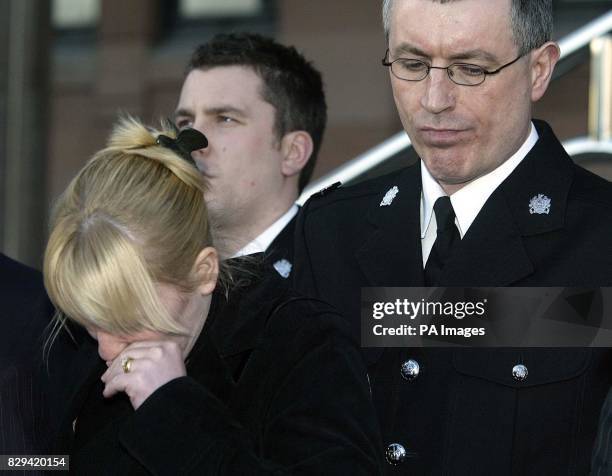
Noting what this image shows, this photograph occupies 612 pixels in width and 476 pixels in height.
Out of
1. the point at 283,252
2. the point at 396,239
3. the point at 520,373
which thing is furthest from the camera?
the point at 283,252

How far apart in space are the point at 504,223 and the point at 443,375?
299mm

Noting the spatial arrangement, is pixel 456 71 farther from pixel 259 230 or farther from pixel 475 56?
pixel 259 230

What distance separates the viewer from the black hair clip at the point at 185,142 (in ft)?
7.06

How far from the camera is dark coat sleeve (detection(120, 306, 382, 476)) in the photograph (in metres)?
1.90

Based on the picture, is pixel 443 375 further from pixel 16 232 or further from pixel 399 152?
pixel 16 232

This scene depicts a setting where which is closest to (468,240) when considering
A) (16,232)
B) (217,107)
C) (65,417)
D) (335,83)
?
(65,417)

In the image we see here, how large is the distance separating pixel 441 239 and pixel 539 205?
0.19 m

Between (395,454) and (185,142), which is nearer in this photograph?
(185,142)

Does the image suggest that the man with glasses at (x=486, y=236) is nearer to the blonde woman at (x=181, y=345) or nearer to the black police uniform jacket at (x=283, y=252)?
the blonde woman at (x=181, y=345)

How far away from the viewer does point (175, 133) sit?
2.22 meters

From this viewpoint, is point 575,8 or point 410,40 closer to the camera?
point 410,40

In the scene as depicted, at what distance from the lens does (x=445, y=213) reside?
8.00ft

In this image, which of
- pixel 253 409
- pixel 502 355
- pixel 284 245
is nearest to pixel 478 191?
pixel 502 355

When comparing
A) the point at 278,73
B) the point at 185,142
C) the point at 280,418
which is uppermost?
the point at 278,73
